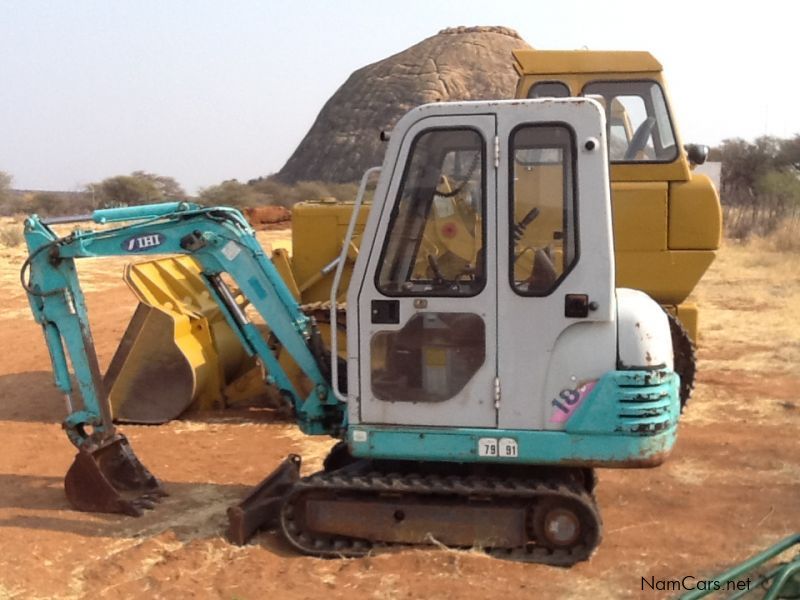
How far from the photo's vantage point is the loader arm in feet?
18.2

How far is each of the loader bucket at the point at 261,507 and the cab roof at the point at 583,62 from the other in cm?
413

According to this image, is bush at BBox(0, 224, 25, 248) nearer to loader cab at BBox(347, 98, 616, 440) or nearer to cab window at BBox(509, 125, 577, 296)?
loader cab at BBox(347, 98, 616, 440)

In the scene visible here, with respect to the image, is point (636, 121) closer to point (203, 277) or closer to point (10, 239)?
point (203, 277)

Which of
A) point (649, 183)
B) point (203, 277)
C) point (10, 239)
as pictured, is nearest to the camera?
point (203, 277)

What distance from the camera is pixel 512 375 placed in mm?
4746

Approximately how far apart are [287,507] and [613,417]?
5.91 ft

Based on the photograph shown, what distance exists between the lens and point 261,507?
5434 mm

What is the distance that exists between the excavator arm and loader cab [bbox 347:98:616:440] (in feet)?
2.46

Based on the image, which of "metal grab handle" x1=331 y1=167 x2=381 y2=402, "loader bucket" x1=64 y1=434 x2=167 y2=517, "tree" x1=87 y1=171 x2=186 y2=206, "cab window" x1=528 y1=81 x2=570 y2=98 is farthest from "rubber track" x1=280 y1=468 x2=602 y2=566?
"tree" x1=87 y1=171 x2=186 y2=206

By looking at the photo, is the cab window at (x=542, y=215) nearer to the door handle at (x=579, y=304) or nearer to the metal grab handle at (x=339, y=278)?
the door handle at (x=579, y=304)

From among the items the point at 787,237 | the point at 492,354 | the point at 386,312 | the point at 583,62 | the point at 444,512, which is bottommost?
the point at 787,237

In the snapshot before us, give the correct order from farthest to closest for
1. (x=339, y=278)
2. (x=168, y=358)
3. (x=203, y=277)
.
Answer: (x=168, y=358) < (x=203, y=277) < (x=339, y=278)

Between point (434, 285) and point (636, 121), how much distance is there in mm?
3867

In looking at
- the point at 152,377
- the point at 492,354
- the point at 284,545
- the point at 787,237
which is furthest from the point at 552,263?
the point at 787,237
